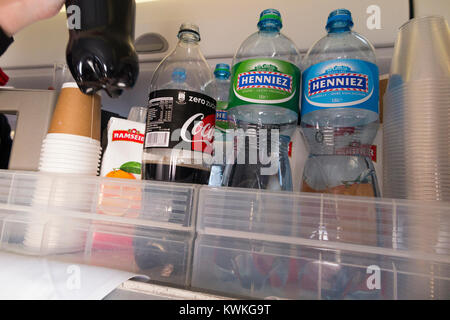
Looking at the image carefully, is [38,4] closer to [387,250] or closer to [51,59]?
[51,59]

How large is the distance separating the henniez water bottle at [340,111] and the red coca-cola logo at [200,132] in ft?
0.62

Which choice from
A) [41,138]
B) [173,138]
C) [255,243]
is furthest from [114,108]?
[255,243]

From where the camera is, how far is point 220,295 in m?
0.41

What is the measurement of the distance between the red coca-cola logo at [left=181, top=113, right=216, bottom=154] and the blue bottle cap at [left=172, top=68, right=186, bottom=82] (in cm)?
27

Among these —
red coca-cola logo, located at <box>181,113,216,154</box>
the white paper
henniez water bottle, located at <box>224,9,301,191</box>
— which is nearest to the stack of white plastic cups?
henniez water bottle, located at <box>224,9,301,191</box>

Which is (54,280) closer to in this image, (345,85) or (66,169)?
(66,169)

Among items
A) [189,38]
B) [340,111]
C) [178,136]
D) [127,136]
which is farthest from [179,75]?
[340,111]

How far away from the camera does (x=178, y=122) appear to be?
1.85ft

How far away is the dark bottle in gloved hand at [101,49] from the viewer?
491mm

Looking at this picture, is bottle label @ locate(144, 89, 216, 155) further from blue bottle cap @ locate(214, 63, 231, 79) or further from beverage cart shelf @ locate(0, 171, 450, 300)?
blue bottle cap @ locate(214, 63, 231, 79)

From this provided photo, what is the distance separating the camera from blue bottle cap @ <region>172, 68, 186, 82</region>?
81 cm

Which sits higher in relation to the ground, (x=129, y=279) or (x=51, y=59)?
(x=51, y=59)

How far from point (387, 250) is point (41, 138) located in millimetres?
720
